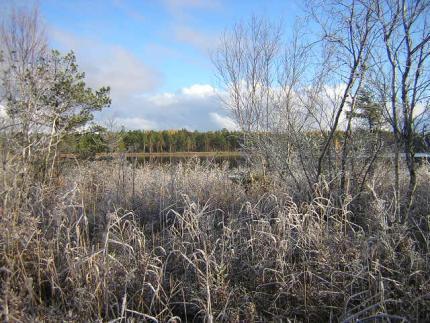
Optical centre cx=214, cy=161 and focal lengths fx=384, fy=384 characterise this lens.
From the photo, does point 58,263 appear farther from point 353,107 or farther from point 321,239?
point 353,107

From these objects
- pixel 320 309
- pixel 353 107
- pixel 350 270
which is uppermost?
pixel 353 107

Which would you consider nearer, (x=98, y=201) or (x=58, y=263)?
(x=58, y=263)

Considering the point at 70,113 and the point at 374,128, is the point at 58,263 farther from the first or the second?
the point at 70,113

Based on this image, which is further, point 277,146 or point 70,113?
point 70,113

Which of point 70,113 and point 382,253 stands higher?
point 70,113

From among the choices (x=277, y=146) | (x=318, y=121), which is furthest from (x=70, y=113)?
(x=318, y=121)

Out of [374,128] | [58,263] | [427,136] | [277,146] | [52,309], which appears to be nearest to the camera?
[52,309]

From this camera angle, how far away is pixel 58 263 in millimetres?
3801

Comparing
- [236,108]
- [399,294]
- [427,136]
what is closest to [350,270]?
[399,294]

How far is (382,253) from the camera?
3.96 m

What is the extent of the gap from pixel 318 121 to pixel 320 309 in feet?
12.1

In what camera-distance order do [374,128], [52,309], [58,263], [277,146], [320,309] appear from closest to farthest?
[52,309] → [320,309] → [58,263] → [374,128] → [277,146]

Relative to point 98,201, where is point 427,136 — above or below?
above

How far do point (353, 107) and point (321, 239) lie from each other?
8.20ft
